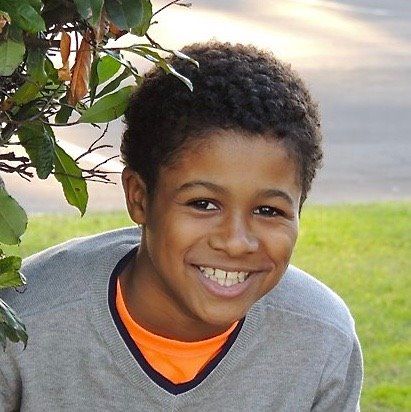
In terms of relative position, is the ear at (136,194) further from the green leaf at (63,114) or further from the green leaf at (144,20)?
the green leaf at (144,20)

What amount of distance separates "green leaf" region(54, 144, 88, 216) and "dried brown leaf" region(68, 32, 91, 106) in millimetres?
248

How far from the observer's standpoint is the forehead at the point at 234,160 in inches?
94.3

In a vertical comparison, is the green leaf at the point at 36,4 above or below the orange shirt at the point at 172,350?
above

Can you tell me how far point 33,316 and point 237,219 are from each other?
1.56 feet

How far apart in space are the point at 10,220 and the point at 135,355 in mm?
817

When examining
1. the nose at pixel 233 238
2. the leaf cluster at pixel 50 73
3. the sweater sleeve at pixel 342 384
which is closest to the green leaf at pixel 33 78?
the leaf cluster at pixel 50 73

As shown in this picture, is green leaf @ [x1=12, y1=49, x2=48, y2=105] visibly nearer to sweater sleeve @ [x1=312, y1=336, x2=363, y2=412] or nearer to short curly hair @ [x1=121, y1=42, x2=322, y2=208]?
short curly hair @ [x1=121, y1=42, x2=322, y2=208]

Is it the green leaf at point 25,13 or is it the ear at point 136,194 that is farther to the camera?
the ear at point 136,194

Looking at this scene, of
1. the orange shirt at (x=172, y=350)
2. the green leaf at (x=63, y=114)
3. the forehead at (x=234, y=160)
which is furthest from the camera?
the orange shirt at (x=172, y=350)

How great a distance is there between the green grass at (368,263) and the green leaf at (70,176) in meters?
2.91

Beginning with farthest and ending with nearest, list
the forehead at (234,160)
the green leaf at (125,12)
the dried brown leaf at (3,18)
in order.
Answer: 1. the forehead at (234,160)
2. the green leaf at (125,12)
3. the dried brown leaf at (3,18)

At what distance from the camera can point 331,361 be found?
2.77 m

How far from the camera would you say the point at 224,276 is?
8.14 ft

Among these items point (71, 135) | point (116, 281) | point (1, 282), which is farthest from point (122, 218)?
point (1, 282)
